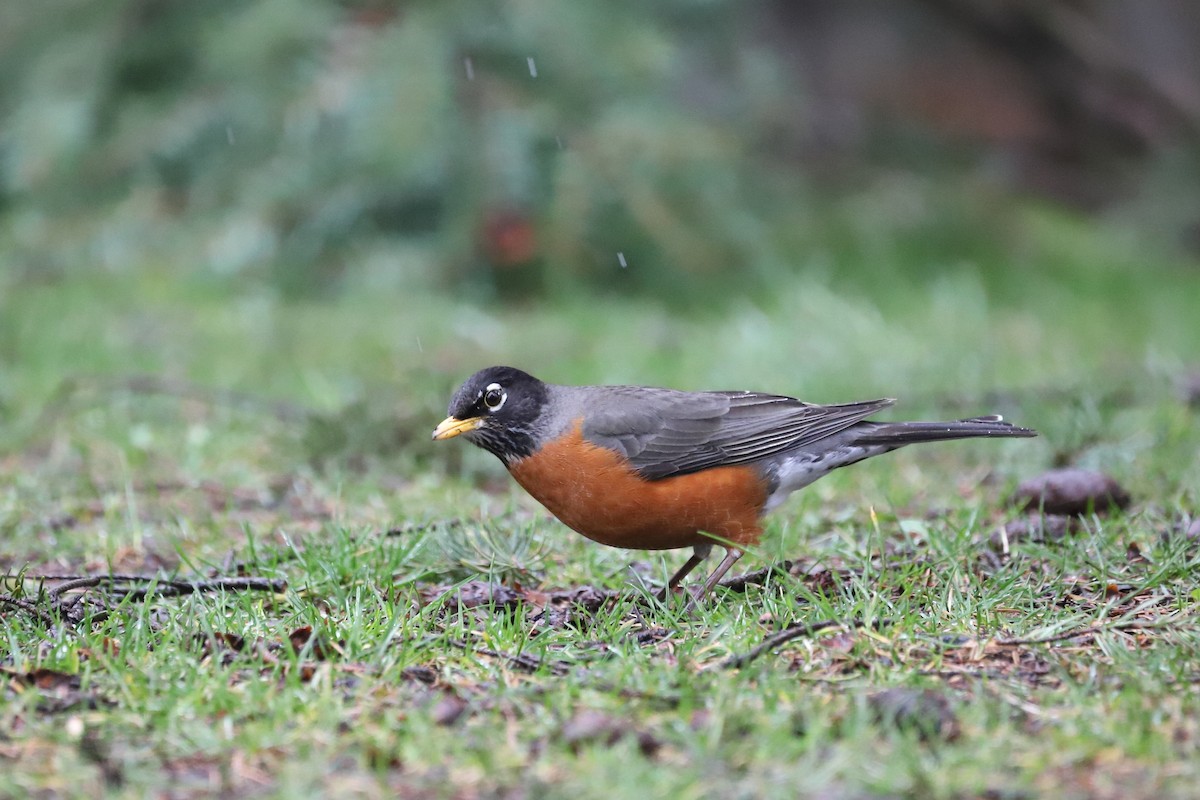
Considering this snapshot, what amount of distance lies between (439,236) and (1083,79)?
248 inches

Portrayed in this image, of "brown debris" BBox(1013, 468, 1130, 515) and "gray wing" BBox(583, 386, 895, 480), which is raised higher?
"gray wing" BBox(583, 386, 895, 480)

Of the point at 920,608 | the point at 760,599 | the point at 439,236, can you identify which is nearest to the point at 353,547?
the point at 760,599

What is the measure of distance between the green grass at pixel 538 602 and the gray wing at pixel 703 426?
360mm

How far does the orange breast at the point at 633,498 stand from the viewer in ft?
14.4

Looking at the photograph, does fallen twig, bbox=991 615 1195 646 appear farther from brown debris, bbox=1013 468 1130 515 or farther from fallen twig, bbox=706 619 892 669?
brown debris, bbox=1013 468 1130 515

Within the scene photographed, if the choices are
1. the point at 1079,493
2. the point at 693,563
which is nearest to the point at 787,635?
the point at 693,563

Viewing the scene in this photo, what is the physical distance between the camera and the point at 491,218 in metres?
10.0

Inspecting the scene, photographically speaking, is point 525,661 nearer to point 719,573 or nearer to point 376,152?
point 719,573

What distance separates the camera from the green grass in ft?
9.47

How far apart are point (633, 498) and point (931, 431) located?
3.61ft

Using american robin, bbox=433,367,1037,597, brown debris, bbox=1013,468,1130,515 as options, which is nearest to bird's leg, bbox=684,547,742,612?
american robin, bbox=433,367,1037,597

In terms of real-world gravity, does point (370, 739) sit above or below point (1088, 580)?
below

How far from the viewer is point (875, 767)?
280 centimetres

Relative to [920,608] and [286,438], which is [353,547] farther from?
[286,438]
